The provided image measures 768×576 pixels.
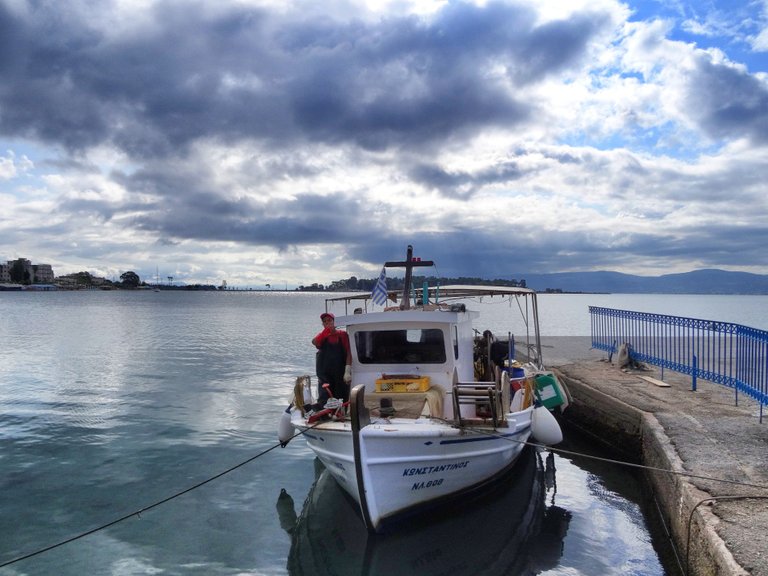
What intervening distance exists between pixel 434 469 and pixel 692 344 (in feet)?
34.7

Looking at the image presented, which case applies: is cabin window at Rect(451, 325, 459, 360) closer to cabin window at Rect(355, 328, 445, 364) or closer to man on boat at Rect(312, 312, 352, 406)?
cabin window at Rect(355, 328, 445, 364)

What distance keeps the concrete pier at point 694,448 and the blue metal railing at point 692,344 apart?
0.48 metres

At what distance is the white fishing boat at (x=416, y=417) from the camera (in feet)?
26.5

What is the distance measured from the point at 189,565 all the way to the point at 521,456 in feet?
24.4

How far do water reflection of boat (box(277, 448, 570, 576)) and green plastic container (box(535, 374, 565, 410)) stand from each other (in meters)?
2.75

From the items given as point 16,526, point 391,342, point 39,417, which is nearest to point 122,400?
point 39,417

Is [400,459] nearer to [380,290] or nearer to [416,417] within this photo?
[416,417]

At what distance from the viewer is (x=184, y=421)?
661 inches

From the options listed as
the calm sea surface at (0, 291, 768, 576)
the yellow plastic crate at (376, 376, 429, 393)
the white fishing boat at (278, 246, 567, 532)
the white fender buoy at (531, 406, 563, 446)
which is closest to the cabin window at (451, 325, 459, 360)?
the white fishing boat at (278, 246, 567, 532)

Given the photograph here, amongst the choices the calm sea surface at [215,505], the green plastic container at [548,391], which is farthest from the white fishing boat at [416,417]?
the calm sea surface at [215,505]

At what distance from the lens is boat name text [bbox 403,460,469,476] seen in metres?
8.27

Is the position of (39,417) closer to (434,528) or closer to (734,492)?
(434,528)

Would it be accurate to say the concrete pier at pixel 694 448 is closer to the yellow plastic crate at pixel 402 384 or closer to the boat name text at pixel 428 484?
the boat name text at pixel 428 484

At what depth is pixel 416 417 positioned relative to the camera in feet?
29.2
